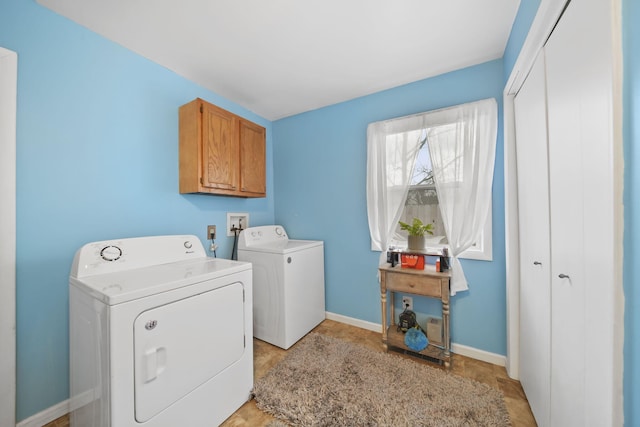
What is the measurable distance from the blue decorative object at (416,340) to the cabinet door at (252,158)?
1934mm

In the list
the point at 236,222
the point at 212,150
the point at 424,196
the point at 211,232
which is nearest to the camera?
the point at 212,150

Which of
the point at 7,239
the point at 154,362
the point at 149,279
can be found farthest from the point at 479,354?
the point at 7,239

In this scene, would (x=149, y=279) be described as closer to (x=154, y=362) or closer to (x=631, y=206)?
(x=154, y=362)

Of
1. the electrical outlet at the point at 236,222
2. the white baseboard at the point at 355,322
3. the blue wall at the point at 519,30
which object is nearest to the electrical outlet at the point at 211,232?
the electrical outlet at the point at 236,222

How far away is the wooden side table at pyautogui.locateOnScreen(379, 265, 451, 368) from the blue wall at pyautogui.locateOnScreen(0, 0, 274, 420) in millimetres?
1962

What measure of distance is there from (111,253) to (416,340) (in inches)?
86.9

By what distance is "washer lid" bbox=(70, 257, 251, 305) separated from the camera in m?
1.00

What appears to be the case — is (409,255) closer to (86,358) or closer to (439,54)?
(439,54)

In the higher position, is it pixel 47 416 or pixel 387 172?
pixel 387 172

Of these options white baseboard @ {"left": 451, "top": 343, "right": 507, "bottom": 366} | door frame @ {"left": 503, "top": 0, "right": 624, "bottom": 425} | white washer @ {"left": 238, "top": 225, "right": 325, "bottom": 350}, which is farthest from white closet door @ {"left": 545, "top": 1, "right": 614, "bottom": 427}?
white washer @ {"left": 238, "top": 225, "right": 325, "bottom": 350}

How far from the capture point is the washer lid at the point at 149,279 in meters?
1.00

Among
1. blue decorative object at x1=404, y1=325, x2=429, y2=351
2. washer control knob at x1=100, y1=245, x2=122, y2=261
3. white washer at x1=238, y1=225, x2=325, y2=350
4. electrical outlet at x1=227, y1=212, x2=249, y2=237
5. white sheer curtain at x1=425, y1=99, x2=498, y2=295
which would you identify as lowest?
blue decorative object at x1=404, y1=325, x2=429, y2=351

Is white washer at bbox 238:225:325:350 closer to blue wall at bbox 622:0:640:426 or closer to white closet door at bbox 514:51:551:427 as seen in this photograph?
white closet door at bbox 514:51:551:427

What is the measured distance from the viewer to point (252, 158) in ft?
7.80
